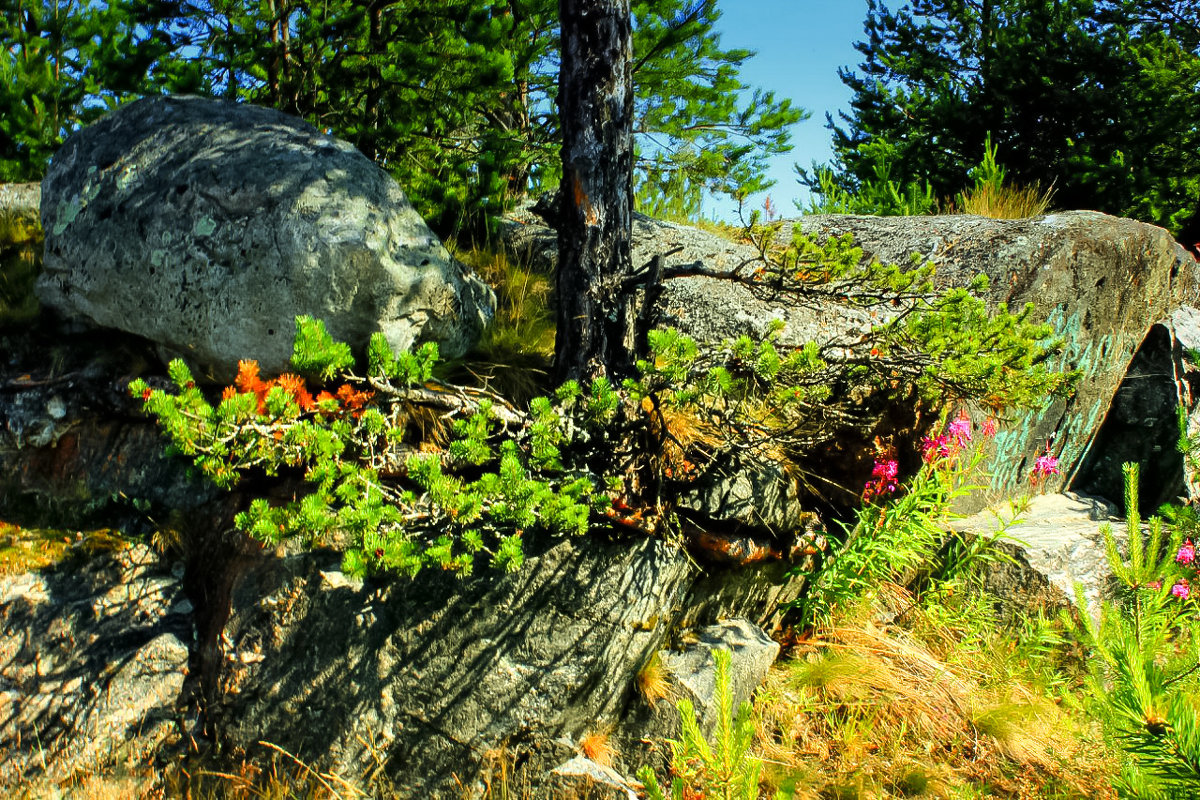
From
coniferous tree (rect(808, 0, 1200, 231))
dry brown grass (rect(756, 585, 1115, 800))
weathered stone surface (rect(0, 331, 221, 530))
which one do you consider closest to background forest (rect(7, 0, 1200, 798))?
dry brown grass (rect(756, 585, 1115, 800))

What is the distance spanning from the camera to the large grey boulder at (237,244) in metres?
3.87

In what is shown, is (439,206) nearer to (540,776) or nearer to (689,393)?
(689,393)

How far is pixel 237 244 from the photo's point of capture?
→ 3.90m

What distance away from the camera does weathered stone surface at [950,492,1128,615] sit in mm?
5191

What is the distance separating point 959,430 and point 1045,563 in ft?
4.20

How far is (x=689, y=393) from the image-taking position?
3314 mm

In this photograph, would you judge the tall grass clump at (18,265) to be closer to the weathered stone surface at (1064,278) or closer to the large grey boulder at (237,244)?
the large grey boulder at (237,244)

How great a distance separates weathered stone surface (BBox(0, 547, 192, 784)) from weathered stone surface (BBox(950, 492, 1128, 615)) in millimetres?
5037

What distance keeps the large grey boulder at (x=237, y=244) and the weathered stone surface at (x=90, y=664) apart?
4.11 ft

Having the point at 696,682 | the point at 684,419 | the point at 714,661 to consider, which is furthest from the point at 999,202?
the point at 696,682

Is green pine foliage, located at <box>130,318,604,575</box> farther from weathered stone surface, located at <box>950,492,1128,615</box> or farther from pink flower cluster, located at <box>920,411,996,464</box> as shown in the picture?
weathered stone surface, located at <box>950,492,1128,615</box>

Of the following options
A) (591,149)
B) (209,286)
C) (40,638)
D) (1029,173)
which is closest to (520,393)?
(591,149)

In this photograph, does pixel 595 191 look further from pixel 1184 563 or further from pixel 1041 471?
pixel 1184 563

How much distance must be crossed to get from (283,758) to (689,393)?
8.43 ft
